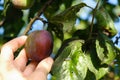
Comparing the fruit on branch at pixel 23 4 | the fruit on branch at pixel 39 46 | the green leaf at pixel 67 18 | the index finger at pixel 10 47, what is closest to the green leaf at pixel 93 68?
the green leaf at pixel 67 18

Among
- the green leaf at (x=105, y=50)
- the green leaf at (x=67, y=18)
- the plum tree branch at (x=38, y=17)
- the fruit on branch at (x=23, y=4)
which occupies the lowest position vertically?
the plum tree branch at (x=38, y=17)

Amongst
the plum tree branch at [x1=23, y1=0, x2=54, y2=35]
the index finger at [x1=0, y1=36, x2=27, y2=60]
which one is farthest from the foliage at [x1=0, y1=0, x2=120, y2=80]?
the index finger at [x1=0, y1=36, x2=27, y2=60]

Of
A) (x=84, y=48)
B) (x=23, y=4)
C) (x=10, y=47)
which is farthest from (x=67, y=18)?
(x=23, y=4)

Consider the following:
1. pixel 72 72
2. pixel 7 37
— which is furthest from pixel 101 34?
pixel 7 37

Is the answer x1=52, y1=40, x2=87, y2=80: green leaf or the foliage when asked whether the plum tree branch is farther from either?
x1=52, y1=40, x2=87, y2=80: green leaf

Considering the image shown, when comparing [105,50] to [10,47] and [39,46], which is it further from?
[10,47]

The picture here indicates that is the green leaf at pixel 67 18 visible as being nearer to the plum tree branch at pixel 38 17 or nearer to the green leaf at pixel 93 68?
the green leaf at pixel 93 68

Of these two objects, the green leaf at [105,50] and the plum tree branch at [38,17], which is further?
the plum tree branch at [38,17]
